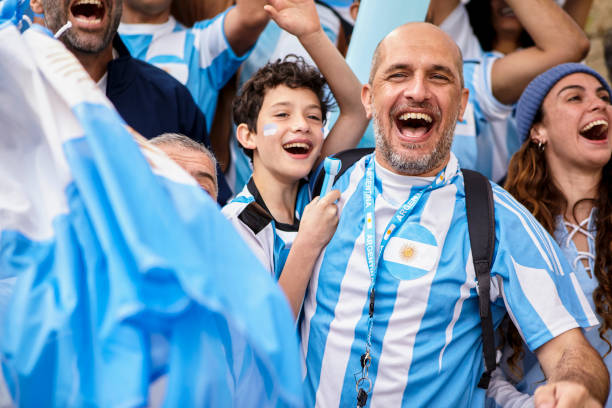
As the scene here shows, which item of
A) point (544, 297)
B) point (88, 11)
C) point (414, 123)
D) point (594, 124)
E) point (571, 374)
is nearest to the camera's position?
point (571, 374)

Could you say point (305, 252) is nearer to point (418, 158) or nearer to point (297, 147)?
point (418, 158)

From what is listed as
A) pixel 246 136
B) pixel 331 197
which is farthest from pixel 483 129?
pixel 331 197

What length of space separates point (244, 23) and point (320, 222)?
4.95ft

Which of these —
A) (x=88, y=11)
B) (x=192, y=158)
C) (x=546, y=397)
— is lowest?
(x=546, y=397)

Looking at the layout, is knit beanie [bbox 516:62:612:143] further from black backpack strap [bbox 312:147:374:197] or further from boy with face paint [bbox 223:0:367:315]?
black backpack strap [bbox 312:147:374:197]

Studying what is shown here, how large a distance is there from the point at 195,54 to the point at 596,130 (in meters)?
2.08

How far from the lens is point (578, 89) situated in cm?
281

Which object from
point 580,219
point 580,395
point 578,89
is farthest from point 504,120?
point 580,395

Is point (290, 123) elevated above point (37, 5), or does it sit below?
below

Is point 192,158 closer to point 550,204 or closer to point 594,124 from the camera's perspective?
point 550,204

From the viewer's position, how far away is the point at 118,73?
9.28 ft

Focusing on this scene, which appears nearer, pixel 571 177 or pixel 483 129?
→ pixel 571 177

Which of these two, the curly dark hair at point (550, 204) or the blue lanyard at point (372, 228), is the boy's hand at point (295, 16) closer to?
the blue lanyard at point (372, 228)

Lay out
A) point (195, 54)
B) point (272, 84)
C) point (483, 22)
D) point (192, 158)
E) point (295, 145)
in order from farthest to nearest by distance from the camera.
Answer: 1. point (483, 22)
2. point (195, 54)
3. point (272, 84)
4. point (295, 145)
5. point (192, 158)
